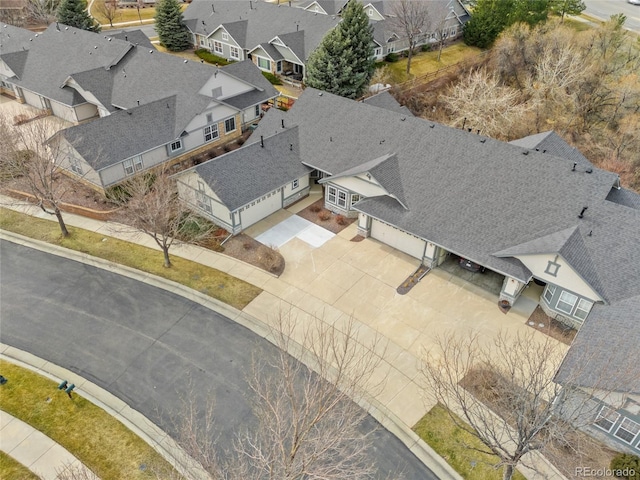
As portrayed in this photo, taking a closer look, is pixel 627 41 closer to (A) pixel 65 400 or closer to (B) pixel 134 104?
(B) pixel 134 104

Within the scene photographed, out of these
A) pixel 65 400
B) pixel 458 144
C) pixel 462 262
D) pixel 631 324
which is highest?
pixel 458 144

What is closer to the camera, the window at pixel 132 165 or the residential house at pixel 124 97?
the residential house at pixel 124 97

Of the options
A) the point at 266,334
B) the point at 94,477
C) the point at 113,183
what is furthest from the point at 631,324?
the point at 113,183

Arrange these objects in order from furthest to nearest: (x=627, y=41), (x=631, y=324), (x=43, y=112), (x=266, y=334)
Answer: (x=627, y=41) < (x=43, y=112) < (x=266, y=334) < (x=631, y=324)

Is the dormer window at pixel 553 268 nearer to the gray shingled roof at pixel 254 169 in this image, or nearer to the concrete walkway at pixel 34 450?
the gray shingled roof at pixel 254 169

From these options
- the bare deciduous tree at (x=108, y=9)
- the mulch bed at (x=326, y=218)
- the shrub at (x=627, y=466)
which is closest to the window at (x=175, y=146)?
the mulch bed at (x=326, y=218)

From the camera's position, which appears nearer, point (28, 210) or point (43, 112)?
point (28, 210)

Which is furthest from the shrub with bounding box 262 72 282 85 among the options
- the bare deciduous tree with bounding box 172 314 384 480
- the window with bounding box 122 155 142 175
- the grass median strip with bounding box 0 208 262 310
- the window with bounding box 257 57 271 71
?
the bare deciduous tree with bounding box 172 314 384 480
